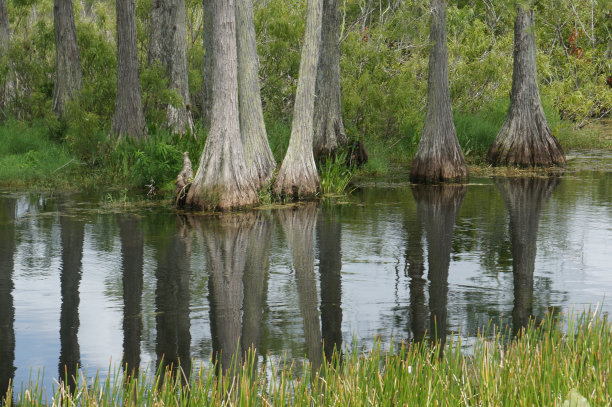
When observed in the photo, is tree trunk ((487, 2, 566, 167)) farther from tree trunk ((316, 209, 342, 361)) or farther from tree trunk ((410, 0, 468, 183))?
tree trunk ((316, 209, 342, 361))

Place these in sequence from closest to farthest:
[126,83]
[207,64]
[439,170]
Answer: [126,83] → [439,170] → [207,64]

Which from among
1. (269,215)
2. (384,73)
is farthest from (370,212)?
(384,73)

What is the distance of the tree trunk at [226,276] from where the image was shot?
8477 mm

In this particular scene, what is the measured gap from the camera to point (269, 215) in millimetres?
16578

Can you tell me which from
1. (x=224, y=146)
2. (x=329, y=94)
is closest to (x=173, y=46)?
(x=329, y=94)

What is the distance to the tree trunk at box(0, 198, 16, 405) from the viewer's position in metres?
7.81

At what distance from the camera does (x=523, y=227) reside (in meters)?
15.3

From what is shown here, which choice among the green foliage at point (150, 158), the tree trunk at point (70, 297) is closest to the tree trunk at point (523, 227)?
the tree trunk at point (70, 297)

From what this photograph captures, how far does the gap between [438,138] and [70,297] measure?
12.8 m

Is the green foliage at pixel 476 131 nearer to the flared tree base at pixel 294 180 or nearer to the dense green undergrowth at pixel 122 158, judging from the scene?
the dense green undergrowth at pixel 122 158

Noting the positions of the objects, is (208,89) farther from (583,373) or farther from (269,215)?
(583,373)

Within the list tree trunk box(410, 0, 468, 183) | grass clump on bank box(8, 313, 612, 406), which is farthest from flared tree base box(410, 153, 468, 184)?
grass clump on bank box(8, 313, 612, 406)

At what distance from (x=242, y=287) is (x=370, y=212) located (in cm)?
651

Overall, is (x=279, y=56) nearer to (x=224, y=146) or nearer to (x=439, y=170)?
(x=439, y=170)
